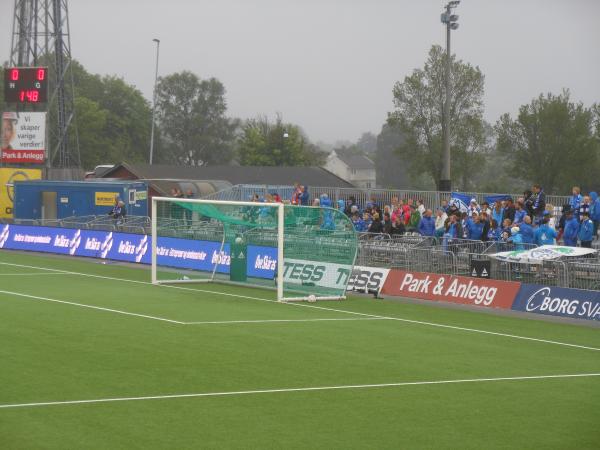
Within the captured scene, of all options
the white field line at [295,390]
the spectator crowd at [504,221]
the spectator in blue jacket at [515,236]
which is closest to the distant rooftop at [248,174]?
the spectator crowd at [504,221]

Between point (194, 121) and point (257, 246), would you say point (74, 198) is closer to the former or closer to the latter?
point (257, 246)

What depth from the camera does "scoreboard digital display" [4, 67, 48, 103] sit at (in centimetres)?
5416

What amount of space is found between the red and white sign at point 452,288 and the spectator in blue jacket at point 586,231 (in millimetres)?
2651

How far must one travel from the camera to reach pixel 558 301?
22.1 m

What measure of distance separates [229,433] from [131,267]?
24.4 meters

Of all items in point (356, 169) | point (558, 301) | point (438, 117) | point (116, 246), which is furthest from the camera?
point (356, 169)

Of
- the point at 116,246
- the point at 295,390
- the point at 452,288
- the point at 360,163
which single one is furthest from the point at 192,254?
the point at 360,163

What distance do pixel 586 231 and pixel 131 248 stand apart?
17246 millimetres

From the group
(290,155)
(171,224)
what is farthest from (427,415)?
(290,155)

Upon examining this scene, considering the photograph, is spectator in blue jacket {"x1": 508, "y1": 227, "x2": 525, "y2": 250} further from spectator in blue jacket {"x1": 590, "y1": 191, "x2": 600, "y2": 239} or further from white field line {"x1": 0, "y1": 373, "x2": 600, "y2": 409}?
white field line {"x1": 0, "y1": 373, "x2": 600, "y2": 409}

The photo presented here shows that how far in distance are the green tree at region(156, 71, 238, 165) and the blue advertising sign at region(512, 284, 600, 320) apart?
117 m

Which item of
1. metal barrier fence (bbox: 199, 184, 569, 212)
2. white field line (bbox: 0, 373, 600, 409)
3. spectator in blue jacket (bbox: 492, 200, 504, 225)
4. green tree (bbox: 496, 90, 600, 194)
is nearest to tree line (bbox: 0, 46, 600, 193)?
green tree (bbox: 496, 90, 600, 194)

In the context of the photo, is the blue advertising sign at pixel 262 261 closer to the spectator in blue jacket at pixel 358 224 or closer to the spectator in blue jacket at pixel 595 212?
the spectator in blue jacket at pixel 358 224

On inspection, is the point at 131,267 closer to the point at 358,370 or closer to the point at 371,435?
the point at 358,370
